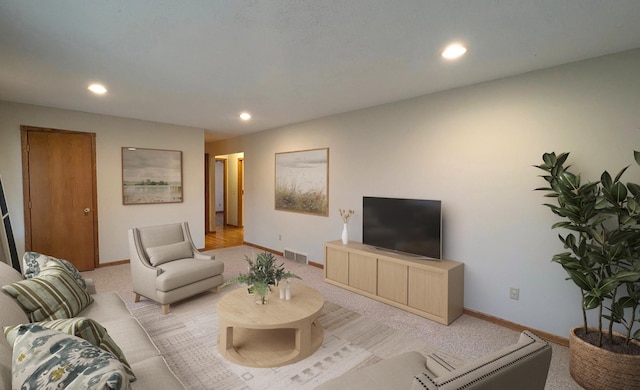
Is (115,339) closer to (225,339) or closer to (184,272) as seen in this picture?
(225,339)

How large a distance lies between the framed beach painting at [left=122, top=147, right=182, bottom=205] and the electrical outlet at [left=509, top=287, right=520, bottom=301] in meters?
5.46

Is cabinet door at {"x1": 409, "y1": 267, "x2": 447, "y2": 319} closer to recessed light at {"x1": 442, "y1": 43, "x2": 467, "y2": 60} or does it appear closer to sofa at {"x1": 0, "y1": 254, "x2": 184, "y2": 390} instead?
recessed light at {"x1": 442, "y1": 43, "x2": 467, "y2": 60}

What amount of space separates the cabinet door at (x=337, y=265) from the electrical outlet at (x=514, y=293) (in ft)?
6.22

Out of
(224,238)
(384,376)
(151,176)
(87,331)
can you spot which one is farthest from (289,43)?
(224,238)

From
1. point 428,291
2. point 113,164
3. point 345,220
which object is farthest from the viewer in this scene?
point 113,164

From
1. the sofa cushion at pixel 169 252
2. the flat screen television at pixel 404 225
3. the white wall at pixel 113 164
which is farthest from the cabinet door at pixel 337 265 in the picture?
the white wall at pixel 113 164

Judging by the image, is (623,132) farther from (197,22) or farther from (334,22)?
(197,22)

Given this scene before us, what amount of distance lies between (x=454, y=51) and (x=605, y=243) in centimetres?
186

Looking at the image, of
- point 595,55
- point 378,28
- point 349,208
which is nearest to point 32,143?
point 349,208

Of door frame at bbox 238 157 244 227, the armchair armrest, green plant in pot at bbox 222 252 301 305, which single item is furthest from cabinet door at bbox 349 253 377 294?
door frame at bbox 238 157 244 227

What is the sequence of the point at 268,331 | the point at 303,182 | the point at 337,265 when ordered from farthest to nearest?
the point at 303,182, the point at 337,265, the point at 268,331

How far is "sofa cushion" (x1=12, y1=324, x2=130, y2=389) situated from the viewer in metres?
0.97

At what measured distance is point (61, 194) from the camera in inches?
178

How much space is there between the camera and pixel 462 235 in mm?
3342
